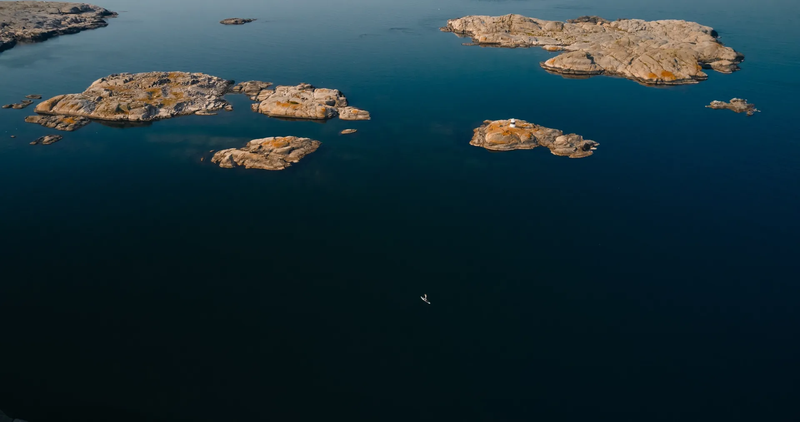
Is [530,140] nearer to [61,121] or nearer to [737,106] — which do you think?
[737,106]

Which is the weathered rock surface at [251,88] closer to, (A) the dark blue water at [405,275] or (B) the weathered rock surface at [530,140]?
(A) the dark blue water at [405,275]

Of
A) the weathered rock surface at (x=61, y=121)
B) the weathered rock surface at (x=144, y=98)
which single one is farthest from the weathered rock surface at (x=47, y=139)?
the weathered rock surface at (x=144, y=98)

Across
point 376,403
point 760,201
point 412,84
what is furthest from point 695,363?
point 412,84

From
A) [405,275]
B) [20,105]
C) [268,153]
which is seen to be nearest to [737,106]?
[405,275]

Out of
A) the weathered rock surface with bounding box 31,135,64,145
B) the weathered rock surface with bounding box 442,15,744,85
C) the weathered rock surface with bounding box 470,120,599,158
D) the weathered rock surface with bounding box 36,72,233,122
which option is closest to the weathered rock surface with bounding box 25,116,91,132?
the weathered rock surface with bounding box 36,72,233,122

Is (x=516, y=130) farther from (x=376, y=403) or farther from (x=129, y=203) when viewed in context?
(x=129, y=203)

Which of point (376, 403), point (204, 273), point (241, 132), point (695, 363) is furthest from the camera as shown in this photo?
point (241, 132)
